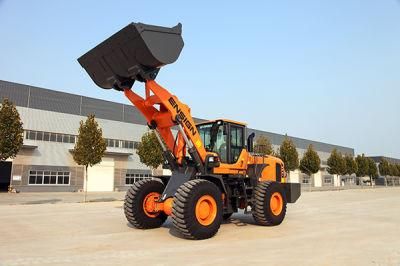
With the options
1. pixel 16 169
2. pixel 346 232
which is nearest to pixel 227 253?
pixel 346 232

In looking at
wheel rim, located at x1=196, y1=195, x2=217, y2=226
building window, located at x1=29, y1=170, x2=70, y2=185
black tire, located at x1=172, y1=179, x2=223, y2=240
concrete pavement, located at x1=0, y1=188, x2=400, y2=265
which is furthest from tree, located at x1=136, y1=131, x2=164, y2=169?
black tire, located at x1=172, y1=179, x2=223, y2=240

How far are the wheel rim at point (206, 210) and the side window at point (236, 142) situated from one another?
78.2 inches

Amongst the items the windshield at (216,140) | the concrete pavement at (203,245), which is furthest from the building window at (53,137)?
the windshield at (216,140)

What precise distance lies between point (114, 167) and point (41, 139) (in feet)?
29.0

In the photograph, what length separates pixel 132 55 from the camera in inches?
333

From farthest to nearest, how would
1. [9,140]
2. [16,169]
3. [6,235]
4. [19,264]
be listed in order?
[16,169], [9,140], [6,235], [19,264]

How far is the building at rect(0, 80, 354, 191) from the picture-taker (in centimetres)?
3638

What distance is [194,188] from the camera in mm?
8203

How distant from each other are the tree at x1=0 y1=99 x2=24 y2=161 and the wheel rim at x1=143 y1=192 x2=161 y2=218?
50.6 feet

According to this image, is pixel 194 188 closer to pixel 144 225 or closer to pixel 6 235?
pixel 144 225

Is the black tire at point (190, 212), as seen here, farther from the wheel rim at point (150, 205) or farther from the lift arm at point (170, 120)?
the wheel rim at point (150, 205)

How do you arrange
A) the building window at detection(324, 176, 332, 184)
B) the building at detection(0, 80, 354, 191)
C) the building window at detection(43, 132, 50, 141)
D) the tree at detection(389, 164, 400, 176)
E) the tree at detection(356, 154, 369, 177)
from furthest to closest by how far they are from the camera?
1. the tree at detection(389, 164, 400, 176)
2. the building window at detection(324, 176, 332, 184)
3. the tree at detection(356, 154, 369, 177)
4. the building window at detection(43, 132, 50, 141)
5. the building at detection(0, 80, 354, 191)

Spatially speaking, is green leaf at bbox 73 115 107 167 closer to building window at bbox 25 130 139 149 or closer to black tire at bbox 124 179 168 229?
building window at bbox 25 130 139 149

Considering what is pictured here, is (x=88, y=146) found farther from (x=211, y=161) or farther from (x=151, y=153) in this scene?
(x=211, y=161)
